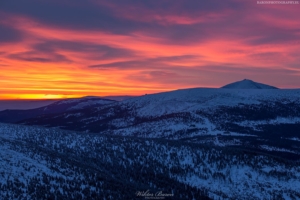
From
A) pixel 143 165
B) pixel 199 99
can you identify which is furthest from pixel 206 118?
pixel 143 165

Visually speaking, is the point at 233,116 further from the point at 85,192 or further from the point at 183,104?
the point at 85,192

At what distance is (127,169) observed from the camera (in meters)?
35.6

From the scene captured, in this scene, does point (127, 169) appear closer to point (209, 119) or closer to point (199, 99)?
point (209, 119)

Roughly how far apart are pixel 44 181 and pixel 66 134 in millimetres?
21098

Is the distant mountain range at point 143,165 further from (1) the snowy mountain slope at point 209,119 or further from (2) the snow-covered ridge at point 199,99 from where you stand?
(2) the snow-covered ridge at point 199,99

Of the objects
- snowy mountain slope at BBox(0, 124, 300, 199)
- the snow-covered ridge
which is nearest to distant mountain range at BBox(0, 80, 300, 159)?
the snow-covered ridge

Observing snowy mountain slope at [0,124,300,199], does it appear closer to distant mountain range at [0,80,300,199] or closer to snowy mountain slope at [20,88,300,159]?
distant mountain range at [0,80,300,199]

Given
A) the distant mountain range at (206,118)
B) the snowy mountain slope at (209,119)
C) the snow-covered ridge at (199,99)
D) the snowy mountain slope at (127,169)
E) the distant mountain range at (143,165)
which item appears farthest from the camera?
the snow-covered ridge at (199,99)

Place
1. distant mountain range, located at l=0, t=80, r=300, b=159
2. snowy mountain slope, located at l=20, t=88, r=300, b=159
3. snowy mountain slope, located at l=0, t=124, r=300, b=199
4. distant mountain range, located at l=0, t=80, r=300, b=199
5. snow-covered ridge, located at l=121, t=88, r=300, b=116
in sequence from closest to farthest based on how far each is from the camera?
snowy mountain slope, located at l=0, t=124, r=300, b=199 < distant mountain range, located at l=0, t=80, r=300, b=199 < snowy mountain slope, located at l=20, t=88, r=300, b=159 < distant mountain range, located at l=0, t=80, r=300, b=159 < snow-covered ridge, located at l=121, t=88, r=300, b=116

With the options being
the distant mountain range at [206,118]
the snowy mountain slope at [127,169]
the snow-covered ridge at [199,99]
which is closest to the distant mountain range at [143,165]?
the snowy mountain slope at [127,169]

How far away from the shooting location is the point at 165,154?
41.2m

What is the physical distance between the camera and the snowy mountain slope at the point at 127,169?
2520 cm

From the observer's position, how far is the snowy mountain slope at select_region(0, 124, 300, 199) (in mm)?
25203

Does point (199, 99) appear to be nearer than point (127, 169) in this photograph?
No
